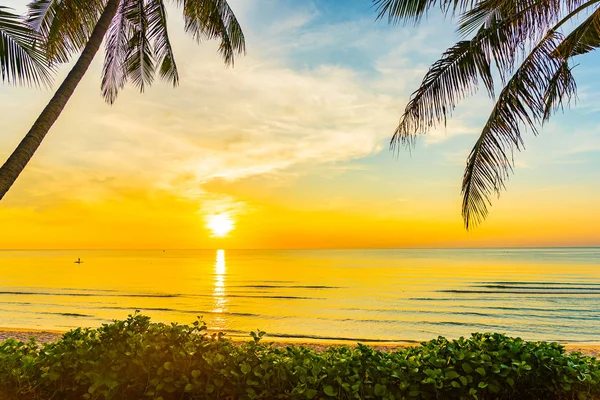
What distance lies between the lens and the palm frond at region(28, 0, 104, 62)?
7.33m

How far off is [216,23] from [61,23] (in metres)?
2.97

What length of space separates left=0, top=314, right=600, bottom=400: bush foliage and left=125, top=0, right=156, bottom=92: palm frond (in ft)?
23.6

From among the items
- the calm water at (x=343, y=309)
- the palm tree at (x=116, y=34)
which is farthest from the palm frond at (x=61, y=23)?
the calm water at (x=343, y=309)

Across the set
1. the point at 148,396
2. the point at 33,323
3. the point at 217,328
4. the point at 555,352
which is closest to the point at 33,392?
the point at 148,396

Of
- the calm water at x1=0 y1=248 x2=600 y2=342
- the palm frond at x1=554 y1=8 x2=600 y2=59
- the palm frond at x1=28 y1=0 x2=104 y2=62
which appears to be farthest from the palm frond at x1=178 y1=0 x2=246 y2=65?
the calm water at x1=0 y1=248 x2=600 y2=342

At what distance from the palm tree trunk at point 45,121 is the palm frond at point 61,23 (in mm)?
1142

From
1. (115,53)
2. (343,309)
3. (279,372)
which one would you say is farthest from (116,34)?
(343,309)

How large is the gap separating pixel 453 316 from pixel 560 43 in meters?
15.9

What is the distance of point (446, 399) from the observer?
12.6 feet

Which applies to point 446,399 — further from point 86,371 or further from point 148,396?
point 86,371

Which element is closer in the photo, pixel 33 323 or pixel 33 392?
pixel 33 392

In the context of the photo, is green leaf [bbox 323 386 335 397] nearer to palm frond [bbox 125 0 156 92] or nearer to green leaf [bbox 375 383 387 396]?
green leaf [bbox 375 383 387 396]

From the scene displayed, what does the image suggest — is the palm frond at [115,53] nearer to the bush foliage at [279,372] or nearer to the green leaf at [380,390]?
the bush foliage at [279,372]

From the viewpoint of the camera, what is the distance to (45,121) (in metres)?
5.49
